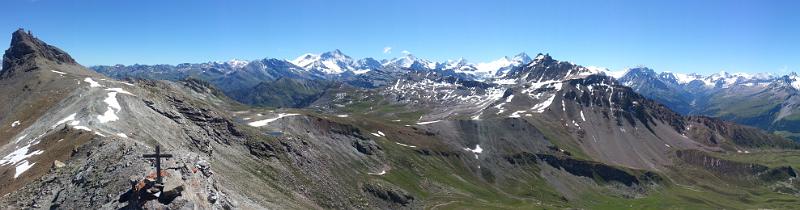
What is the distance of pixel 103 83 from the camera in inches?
6575

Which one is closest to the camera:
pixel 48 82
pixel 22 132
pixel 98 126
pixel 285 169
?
pixel 98 126

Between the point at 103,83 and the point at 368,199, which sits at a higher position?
the point at 103,83

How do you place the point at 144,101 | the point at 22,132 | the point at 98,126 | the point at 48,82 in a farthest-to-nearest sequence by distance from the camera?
1. the point at 48,82
2. the point at 144,101
3. the point at 22,132
4. the point at 98,126

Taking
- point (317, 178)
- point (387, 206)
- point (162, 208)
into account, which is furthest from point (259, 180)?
point (162, 208)

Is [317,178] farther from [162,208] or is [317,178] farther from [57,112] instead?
[162,208]

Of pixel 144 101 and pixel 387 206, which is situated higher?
pixel 144 101

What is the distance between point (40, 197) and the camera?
69375 mm

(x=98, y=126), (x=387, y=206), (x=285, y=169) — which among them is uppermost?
(x=98, y=126)

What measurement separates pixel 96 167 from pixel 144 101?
253 feet

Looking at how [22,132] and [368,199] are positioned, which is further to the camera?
[368,199]

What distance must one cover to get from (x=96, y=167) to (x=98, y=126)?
41.7 meters

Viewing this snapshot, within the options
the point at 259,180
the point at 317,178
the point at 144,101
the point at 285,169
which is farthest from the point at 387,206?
the point at 144,101

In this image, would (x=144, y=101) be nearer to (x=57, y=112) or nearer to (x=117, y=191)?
(x=57, y=112)

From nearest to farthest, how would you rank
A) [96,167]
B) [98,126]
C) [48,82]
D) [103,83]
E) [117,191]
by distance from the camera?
[117,191] → [96,167] → [98,126] → [103,83] → [48,82]
